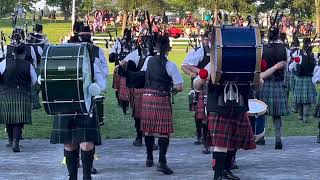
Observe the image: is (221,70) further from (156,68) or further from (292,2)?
(292,2)

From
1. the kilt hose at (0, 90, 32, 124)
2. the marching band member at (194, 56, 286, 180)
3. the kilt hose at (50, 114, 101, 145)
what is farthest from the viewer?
the kilt hose at (0, 90, 32, 124)

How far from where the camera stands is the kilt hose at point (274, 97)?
30.1 feet

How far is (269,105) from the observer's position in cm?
Answer: 920

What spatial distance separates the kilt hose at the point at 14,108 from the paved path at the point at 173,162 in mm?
394

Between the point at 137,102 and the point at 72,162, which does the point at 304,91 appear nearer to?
the point at 137,102

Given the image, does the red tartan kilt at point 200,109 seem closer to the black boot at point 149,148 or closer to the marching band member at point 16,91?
the black boot at point 149,148

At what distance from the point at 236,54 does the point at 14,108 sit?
367 cm

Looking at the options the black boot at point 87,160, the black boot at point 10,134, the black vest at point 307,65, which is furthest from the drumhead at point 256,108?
the black vest at point 307,65

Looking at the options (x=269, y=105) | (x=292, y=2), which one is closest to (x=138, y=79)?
(x=269, y=105)

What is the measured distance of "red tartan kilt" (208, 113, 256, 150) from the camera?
6.89 meters

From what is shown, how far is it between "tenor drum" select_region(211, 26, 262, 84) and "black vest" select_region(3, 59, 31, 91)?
128 inches

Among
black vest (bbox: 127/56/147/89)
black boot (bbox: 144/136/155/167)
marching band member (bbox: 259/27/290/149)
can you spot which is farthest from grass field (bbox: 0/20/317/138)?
black boot (bbox: 144/136/155/167)

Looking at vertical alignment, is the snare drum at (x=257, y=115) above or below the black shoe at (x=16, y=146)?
above

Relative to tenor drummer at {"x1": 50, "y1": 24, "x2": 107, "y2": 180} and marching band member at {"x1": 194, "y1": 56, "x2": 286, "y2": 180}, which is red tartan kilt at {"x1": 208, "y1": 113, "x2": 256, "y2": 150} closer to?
marching band member at {"x1": 194, "y1": 56, "x2": 286, "y2": 180}
